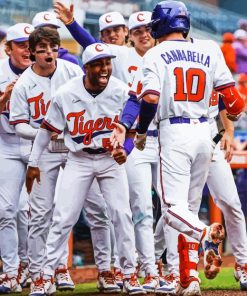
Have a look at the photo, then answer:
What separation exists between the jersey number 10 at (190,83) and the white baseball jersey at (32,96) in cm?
152

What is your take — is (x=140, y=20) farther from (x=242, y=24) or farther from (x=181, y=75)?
(x=242, y=24)

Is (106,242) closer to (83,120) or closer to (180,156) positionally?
(83,120)

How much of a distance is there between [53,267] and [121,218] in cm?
61

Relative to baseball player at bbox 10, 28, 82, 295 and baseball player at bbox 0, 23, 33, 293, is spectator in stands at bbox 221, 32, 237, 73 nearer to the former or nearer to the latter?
baseball player at bbox 0, 23, 33, 293

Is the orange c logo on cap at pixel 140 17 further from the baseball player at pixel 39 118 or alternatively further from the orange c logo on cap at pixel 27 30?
the baseball player at pixel 39 118

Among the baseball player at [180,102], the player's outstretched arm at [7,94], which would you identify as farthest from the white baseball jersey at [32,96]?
the baseball player at [180,102]

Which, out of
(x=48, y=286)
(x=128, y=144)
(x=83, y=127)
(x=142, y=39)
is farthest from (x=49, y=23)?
(x=48, y=286)

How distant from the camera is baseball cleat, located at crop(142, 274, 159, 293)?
319 inches

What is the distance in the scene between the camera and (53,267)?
7750 millimetres

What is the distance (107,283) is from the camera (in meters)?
8.36

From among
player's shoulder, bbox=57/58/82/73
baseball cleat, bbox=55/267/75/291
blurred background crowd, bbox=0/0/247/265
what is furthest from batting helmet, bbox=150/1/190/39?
blurred background crowd, bbox=0/0/247/265

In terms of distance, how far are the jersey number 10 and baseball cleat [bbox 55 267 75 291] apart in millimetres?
2317

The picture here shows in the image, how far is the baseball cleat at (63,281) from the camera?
28.2 feet

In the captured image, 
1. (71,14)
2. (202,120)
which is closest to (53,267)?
(202,120)
